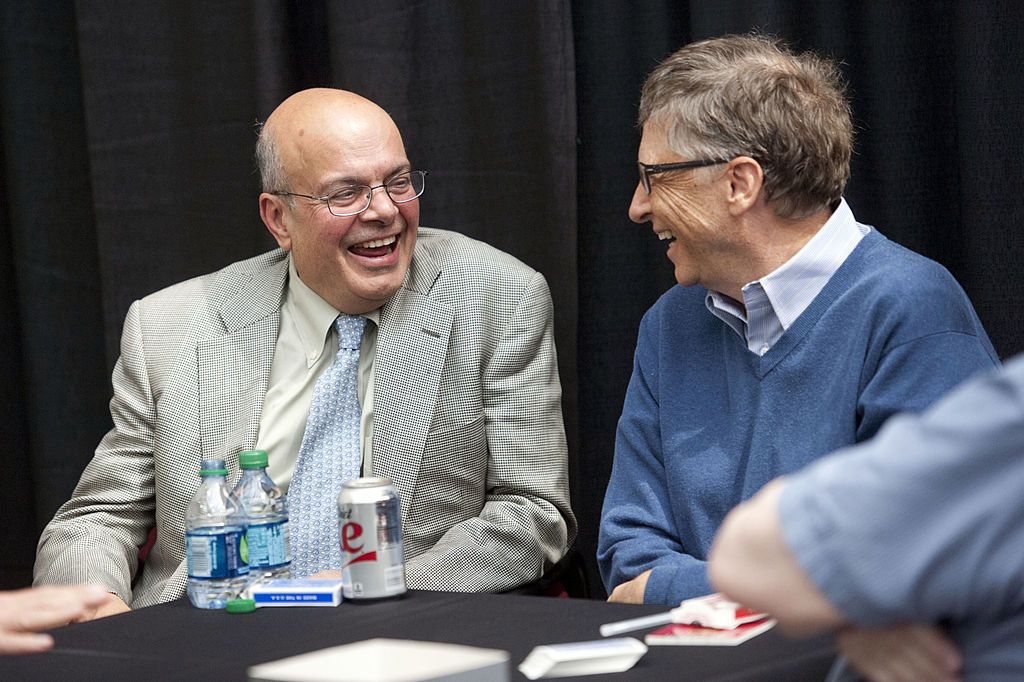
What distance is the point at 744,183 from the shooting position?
6.32 ft

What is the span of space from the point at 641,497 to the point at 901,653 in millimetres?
1114

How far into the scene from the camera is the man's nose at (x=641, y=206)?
2.04 m

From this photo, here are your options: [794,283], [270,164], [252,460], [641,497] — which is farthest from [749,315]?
[270,164]

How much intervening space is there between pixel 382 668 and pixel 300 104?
1.63 m

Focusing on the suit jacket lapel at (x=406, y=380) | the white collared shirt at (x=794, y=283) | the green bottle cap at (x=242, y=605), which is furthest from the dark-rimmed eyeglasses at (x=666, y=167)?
the green bottle cap at (x=242, y=605)

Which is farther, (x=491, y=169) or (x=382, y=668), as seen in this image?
(x=491, y=169)

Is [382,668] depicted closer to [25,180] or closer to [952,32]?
[952,32]

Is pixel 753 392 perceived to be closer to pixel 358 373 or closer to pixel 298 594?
pixel 298 594

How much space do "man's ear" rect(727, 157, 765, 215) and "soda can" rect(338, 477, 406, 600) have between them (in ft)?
2.34

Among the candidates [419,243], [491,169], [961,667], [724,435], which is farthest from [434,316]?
[961,667]

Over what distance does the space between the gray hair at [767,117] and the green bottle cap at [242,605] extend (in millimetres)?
933

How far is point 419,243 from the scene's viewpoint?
2.58 meters

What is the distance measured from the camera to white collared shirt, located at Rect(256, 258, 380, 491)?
94.5 inches

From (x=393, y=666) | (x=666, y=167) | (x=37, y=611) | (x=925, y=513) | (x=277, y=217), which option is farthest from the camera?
(x=277, y=217)
